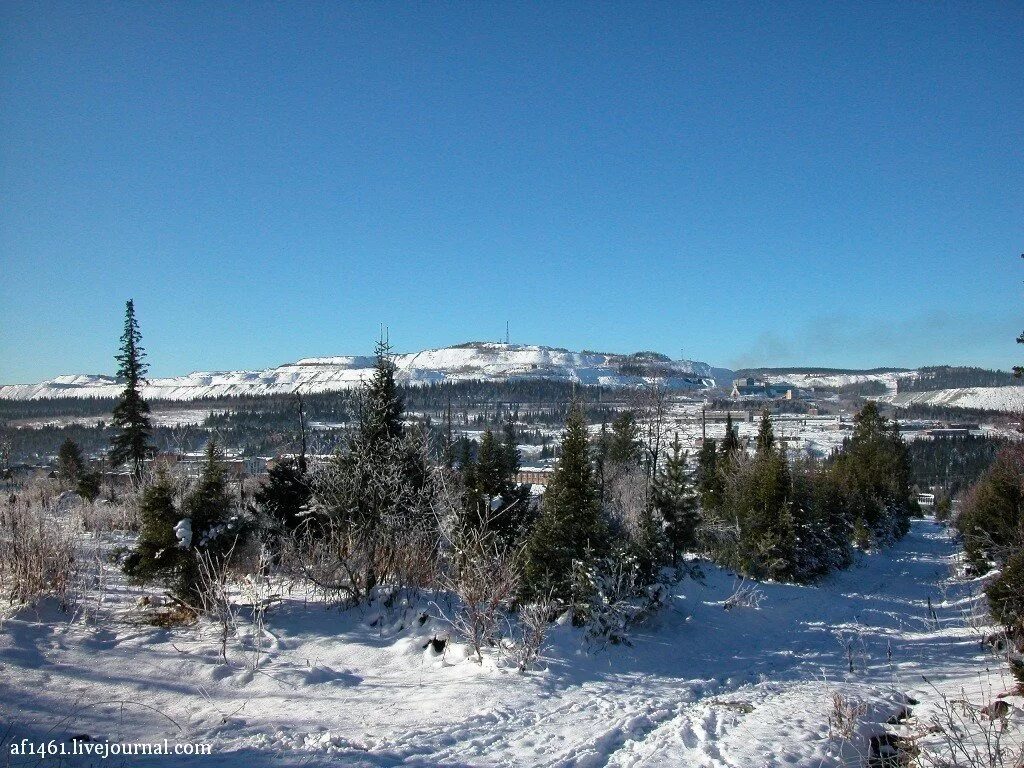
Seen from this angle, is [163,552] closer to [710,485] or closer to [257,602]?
[257,602]

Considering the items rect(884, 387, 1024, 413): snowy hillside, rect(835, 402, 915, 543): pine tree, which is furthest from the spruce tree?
rect(884, 387, 1024, 413): snowy hillside

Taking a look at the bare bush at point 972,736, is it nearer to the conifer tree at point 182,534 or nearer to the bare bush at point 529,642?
the bare bush at point 529,642

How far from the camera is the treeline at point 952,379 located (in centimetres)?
16612

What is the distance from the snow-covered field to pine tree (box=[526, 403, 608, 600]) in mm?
977

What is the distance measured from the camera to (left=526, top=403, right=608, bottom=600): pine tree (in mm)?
11031

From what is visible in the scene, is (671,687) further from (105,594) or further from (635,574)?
(105,594)

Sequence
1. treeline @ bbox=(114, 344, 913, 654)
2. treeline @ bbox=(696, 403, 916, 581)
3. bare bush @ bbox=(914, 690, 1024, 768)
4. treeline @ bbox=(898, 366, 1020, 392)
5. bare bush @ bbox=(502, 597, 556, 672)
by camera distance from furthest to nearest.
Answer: treeline @ bbox=(898, 366, 1020, 392) < treeline @ bbox=(696, 403, 916, 581) < treeline @ bbox=(114, 344, 913, 654) < bare bush @ bbox=(502, 597, 556, 672) < bare bush @ bbox=(914, 690, 1024, 768)

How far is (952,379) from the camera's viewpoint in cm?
18200

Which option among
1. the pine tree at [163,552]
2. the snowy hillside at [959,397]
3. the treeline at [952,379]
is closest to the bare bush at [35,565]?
the pine tree at [163,552]

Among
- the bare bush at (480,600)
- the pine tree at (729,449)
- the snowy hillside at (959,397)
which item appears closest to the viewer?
the bare bush at (480,600)

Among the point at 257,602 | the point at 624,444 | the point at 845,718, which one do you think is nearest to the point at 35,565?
the point at 257,602

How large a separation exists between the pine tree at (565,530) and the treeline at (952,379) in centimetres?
19160

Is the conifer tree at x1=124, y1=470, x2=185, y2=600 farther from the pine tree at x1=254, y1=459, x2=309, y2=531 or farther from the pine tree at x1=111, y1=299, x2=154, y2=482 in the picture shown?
the pine tree at x1=111, y1=299, x2=154, y2=482

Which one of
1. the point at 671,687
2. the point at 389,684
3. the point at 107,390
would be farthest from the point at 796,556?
the point at 107,390
